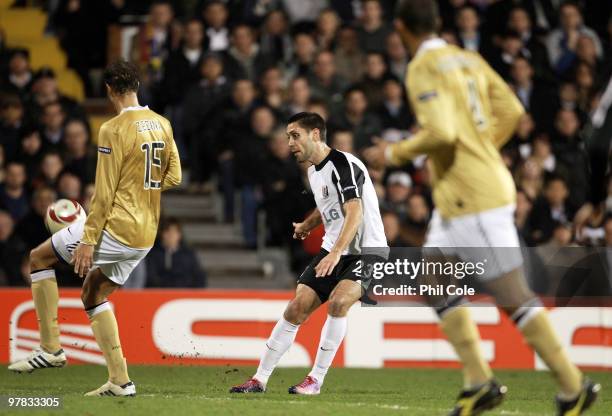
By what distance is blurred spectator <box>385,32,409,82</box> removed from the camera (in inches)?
606

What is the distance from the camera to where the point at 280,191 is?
1380 centimetres

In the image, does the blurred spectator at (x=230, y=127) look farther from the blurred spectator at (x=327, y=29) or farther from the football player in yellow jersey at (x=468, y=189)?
the football player in yellow jersey at (x=468, y=189)

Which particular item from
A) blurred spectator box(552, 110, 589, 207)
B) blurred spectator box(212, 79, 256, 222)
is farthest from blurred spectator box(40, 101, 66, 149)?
blurred spectator box(552, 110, 589, 207)

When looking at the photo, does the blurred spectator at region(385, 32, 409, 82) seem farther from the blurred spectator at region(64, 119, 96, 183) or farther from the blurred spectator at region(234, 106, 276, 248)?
the blurred spectator at region(64, 119, 96, 183)

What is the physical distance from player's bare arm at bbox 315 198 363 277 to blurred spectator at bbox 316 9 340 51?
696 centimetres

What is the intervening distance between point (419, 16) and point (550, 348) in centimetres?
184

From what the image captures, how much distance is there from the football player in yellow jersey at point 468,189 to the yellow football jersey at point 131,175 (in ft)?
6.96

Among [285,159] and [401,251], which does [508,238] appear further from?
[285,159]

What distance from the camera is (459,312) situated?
6434 millimetres

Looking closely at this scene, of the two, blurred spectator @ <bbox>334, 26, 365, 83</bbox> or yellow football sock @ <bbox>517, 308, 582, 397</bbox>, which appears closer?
yellow football sock @ <bbox>517, 308, 582, 397</bbox>

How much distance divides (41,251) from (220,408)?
188cm

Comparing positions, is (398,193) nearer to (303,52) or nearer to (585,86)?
(303,52)

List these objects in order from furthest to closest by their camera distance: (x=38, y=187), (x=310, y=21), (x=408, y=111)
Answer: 1. (x=310, y=21)
2. (x=408, y=111)
3. (x=38, y=187)

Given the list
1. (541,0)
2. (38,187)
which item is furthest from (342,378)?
(541,0)
